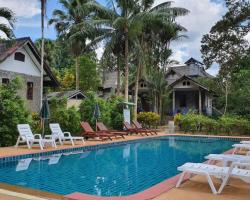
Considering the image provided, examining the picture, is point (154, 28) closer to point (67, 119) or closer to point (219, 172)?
point (67, 119)

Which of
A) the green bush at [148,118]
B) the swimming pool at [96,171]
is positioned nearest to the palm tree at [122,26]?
the green bush at [148,118]

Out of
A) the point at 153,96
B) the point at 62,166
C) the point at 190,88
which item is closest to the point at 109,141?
the point at 62,166

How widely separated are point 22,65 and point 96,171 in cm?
1591

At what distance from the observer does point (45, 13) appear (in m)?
21.2

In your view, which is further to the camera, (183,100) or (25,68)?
(183,100)

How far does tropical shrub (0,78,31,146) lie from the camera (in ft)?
44.6

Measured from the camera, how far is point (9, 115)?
13.6 metres

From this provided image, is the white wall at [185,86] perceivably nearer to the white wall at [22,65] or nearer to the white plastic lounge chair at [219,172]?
the white wall at [22,65]

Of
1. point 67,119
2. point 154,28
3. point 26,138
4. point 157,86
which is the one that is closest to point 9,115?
point 26,138

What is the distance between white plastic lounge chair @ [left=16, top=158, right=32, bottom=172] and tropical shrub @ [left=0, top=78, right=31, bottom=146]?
2960mm

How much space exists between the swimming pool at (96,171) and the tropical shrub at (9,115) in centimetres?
Answer: 243

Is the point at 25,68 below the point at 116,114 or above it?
above

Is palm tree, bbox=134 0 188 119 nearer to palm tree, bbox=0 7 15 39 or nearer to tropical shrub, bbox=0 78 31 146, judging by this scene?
palm tree, bbox=0 7 15 39

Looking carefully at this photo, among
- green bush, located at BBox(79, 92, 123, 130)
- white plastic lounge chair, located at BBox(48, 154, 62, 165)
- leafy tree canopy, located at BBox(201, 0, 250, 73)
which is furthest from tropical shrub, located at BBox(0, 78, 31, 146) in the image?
leafy tree canopy, located at BBox(201, 0, 250, 73)
